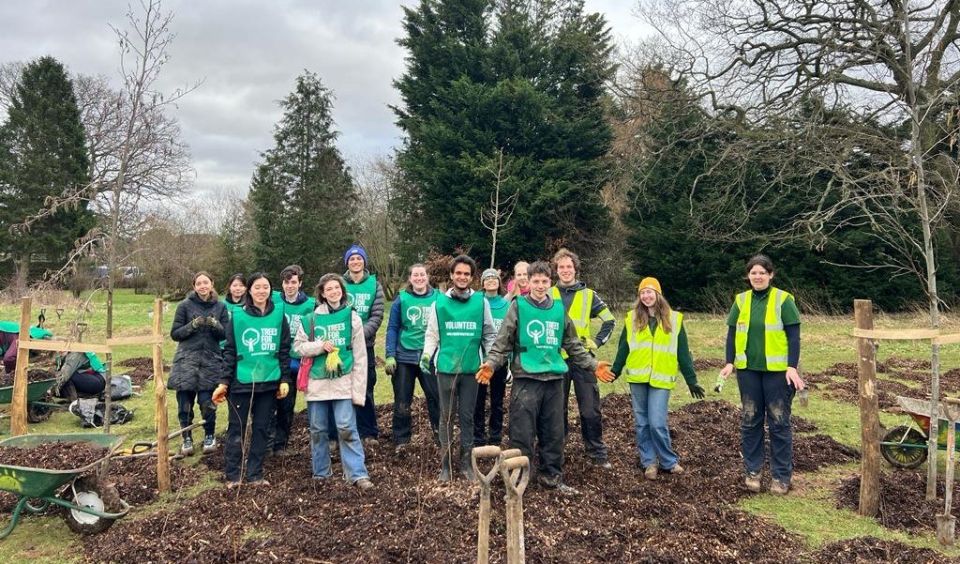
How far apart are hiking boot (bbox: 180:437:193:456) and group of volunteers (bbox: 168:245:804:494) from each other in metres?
0.96

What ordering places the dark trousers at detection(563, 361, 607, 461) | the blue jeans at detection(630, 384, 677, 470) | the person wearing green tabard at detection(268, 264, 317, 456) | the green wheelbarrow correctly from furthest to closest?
the person wearing green tabard at detection(268, 264, 317, 456) → the dark trousers at detection(563, 361, 607, 461) → the blue jeans at detection(630, 384, 677, 470) → the green wheelbarrow

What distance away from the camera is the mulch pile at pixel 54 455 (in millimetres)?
4359

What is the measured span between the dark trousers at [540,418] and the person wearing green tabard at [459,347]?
0.46 metres

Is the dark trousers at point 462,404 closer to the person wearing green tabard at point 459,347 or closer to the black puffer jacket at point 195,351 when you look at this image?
the person wearing green tabard at point 459,347

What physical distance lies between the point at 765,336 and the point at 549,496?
208cm

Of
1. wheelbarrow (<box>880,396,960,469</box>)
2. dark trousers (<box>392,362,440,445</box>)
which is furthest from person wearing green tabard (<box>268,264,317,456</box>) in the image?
wheelbarrow (<box>880,396,960,469</box>)

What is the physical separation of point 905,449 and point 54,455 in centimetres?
711

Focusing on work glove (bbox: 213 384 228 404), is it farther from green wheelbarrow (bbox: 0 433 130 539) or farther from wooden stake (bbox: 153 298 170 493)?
green wheelbarrow (bbox: 0 433 130 539)

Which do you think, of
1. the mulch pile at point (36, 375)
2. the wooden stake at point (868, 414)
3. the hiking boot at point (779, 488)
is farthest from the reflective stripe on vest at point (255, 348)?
the mulch pile at point (36, 375)

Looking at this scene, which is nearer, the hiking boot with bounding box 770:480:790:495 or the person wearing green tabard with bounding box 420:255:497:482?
the hiking boot with bounding box 770:480:790:495

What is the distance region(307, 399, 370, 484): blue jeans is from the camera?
4703 millimetres

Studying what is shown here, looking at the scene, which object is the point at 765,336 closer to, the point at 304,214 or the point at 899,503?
the point at 899,503

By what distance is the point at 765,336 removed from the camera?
4.55 meters

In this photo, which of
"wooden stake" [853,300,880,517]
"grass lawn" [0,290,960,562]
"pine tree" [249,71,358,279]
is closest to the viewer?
"grass lawn" [0,290,960,562]
